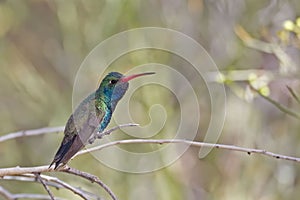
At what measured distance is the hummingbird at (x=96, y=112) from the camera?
1.59 meters

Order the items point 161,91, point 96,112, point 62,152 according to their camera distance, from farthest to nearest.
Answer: point 161,91 → point 96,112 → point 62,152

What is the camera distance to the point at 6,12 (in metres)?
3.87

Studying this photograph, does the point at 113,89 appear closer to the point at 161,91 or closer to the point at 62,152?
the point at 62,152

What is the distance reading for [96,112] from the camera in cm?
168

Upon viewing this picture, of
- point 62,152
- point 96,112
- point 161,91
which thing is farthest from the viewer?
point 161,91

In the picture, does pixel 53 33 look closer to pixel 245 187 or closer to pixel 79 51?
pixel 79 51

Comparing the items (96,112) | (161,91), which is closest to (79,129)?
(96,112)

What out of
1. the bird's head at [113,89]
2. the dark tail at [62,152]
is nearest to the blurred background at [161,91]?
the bird's head at [113,89]

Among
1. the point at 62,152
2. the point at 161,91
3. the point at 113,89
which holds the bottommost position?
the point at 161,91

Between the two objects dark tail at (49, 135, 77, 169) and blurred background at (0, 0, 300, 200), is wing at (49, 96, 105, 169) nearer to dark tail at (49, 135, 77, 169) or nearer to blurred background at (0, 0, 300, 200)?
dark tail at (49, 135, 77, 169)

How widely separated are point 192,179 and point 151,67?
Answer: 83 cm

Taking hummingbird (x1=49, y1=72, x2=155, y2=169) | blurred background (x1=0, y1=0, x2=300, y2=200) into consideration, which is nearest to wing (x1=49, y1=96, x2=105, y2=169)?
hummingbird (x1=49, y1=72, x2=155, y2=169)

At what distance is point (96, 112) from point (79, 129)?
10 cm

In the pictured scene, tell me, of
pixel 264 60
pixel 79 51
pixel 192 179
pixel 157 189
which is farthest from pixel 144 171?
pixel 264 60
